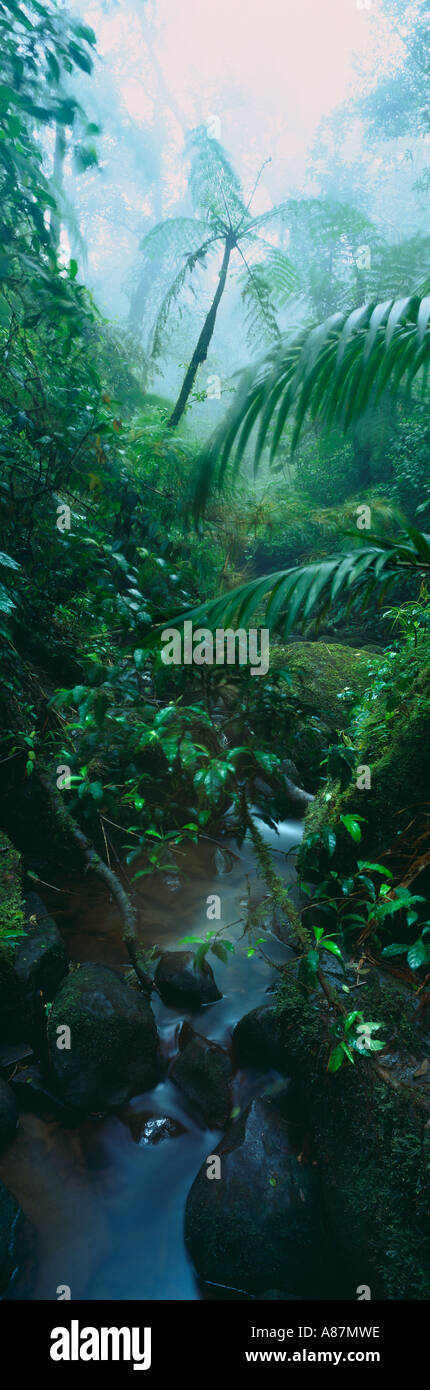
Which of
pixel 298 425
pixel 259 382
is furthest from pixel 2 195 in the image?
pixel 298 425

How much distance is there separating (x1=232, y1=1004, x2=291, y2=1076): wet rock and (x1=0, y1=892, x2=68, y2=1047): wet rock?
0.78 m

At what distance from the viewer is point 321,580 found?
1646 millimetres

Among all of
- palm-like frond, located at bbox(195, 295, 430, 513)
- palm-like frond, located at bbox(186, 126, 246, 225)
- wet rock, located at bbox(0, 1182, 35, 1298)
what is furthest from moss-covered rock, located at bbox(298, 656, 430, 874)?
palm-like frond, located at bbox(186, 126, 246, 225)

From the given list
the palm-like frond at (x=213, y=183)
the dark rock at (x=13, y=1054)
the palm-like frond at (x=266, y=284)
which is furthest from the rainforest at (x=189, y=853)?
the palm-like frond at (x=213, y=183)

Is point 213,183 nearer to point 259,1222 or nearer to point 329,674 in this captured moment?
point 329,674

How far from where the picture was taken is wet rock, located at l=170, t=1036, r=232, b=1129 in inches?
80.0

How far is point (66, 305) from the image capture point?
2.66 metres

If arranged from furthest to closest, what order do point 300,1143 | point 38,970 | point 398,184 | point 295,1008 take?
point 398,184 < point 38,970 < point 295,1008 < point 300,1143

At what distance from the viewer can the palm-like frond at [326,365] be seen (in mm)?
1980

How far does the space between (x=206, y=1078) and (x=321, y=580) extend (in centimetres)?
186

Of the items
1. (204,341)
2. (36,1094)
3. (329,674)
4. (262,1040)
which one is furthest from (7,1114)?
(204,341)

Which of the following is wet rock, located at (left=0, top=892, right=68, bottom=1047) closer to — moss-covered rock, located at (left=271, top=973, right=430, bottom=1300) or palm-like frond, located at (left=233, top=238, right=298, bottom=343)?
moss-covered rock, located at (left=271, top=973, right=430, bottom=1300)
